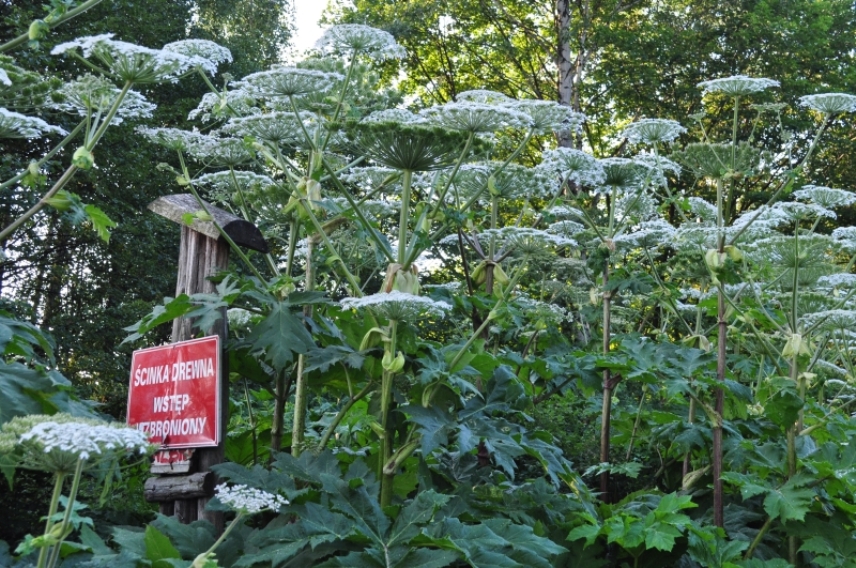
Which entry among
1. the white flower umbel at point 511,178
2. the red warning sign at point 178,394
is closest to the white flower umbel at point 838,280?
the white flower umbel at point 511,178

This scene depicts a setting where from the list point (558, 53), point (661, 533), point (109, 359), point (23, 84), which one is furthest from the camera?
point (558, 53)

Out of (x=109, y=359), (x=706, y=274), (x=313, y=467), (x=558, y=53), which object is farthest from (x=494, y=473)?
(x=558, y=53)

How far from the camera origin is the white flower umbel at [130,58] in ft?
10.4

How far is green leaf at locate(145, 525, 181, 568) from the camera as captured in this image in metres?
3.30

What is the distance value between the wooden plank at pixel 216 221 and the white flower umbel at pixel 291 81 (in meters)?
0.63

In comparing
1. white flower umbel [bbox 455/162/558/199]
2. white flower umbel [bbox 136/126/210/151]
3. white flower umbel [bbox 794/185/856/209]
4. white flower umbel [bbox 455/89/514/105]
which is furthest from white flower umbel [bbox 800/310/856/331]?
white flower umbel [bbox 136/126/210/151]

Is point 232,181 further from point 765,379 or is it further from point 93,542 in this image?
point 765,379

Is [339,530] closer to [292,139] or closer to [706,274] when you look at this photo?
[292,139]

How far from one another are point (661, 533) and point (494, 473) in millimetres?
968

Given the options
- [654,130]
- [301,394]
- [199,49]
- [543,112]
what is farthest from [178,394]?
[654,130]

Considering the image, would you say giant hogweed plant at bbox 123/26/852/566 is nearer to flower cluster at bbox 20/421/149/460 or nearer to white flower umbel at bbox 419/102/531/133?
white flower umbel at bbox 419/102/531/133

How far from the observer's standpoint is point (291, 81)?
158 inches

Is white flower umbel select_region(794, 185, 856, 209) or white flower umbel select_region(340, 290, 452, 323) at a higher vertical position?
white flower umbel select_region(794, 185, 856, 209)

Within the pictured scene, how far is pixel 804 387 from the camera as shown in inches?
188
